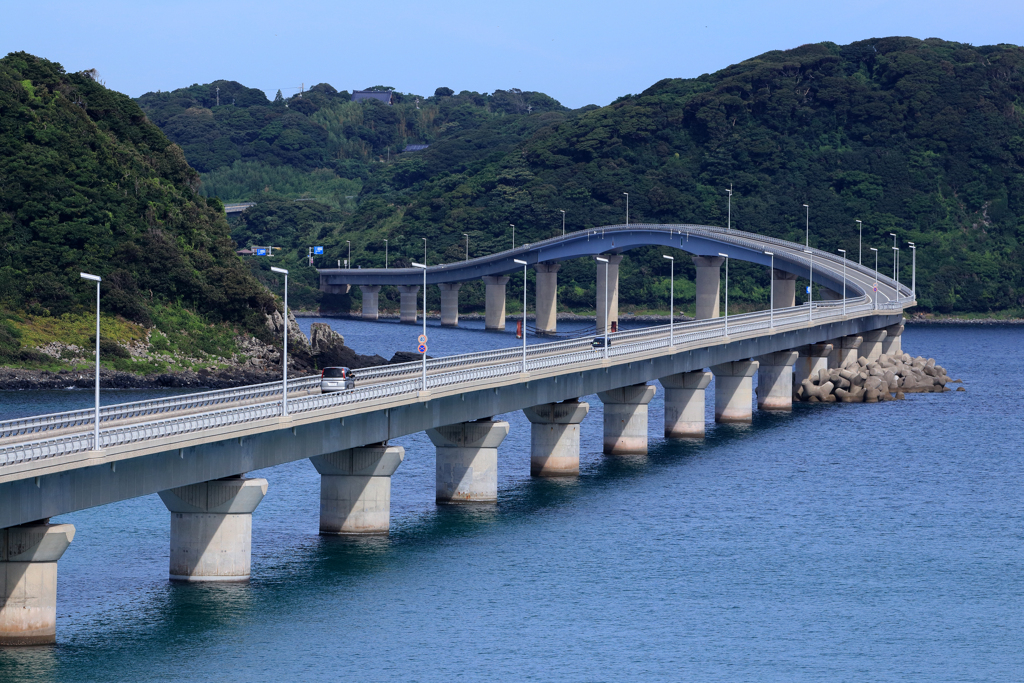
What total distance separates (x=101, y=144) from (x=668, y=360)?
81.8m

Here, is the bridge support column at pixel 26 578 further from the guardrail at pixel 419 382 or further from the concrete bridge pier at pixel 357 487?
the concrete bridge pier at pixel 357 487

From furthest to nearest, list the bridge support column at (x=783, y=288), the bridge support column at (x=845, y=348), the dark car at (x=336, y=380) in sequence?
the bridge support column at (x=783, y=288)
the bridge support column at (x=845, y=348)
the dark car at (x=336, y=380)

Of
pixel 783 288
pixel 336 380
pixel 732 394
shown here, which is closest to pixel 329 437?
pixel 336 380

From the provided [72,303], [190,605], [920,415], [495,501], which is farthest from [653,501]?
[72,303]

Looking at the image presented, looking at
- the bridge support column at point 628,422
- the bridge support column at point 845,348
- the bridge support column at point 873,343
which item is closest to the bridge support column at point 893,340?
the bridge support column at point 873,343

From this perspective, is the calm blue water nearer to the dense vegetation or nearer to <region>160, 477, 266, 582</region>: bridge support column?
<region>160, 477, 266, 582</region>: bridge support column

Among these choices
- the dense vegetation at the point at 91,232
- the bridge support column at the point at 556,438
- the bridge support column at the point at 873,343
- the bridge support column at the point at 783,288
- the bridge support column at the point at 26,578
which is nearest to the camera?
the bridge support column at the point at 26,578

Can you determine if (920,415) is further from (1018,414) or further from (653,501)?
(653,501)

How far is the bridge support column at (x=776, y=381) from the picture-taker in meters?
124

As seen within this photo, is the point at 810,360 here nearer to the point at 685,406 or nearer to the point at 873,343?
the point at 873,343

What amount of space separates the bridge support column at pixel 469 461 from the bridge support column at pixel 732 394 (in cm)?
4504

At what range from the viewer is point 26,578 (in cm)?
4359

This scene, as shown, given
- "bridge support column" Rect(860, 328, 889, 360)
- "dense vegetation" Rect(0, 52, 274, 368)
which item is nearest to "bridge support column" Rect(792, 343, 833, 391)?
"bridge support column" Rect(860, 328, 889, 360)

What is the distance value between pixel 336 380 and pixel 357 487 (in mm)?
4836
